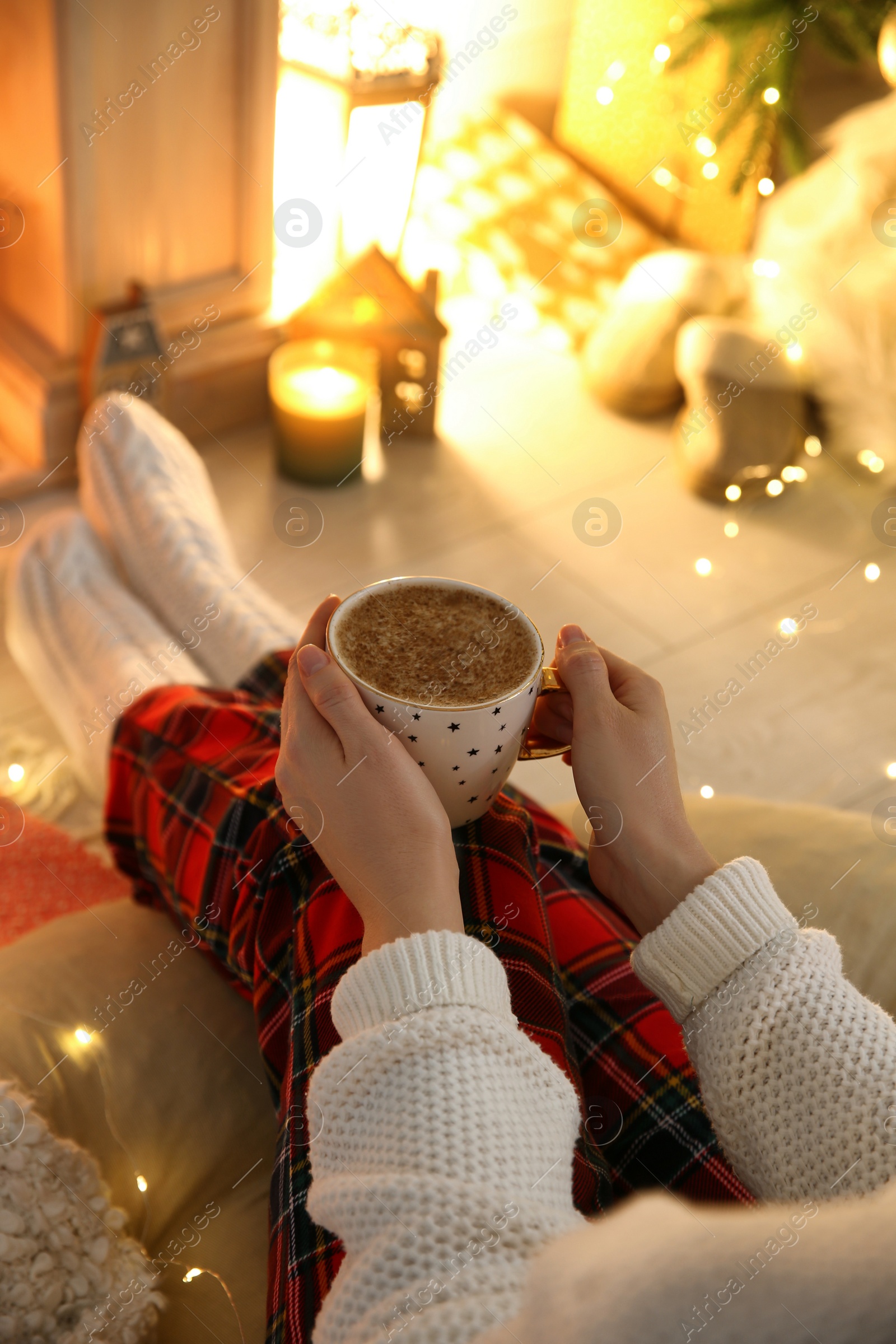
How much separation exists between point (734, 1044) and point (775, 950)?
0.19ft

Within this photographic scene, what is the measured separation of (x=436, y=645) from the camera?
643 millimetres

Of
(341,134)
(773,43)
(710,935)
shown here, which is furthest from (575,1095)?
(773,43)

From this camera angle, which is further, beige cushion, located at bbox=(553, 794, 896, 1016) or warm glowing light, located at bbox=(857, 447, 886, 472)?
warm glowing light, located at bbox=(857, 447, 886, 472)

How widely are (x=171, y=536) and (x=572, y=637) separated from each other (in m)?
0.62

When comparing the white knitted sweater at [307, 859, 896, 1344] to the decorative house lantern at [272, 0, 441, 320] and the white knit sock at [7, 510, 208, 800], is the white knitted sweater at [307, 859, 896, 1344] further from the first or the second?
the decorative house lantern at [272, 0, 441, 320]

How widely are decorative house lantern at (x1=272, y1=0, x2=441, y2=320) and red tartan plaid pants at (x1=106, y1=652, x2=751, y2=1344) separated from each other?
1.13m

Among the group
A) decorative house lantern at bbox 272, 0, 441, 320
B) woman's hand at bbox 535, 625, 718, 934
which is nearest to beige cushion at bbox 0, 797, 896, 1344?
woman's hand at bbox 535, 625, 718, 934

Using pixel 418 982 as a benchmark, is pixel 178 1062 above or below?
below

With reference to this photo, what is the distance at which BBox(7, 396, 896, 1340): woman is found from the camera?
1.95 feet

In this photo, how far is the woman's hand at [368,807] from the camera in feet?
1.92

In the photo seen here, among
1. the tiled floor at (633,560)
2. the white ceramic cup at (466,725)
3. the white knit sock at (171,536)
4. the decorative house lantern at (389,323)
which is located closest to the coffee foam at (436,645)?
the white ceramic cup at (466,725)

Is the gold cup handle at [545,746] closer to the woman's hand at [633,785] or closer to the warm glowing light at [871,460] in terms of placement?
the woman's hand at [633,785]

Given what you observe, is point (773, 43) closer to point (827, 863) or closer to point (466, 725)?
point (827, 863)

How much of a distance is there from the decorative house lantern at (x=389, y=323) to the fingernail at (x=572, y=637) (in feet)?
3.74
